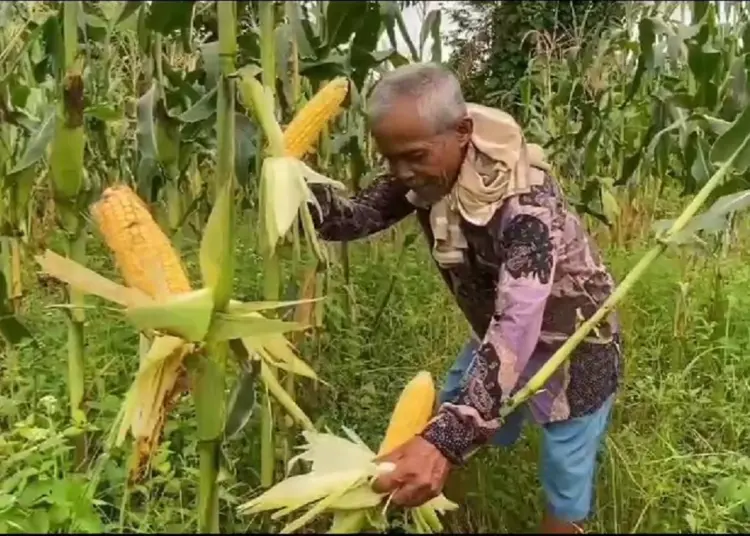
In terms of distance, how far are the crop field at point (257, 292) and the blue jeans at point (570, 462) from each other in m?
0.11

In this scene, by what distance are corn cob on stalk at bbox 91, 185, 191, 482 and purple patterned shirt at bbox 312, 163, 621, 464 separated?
1.29ft

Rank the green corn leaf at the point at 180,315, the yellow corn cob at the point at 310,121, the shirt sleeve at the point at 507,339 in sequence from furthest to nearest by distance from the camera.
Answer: the yellow corn cob at the point at 310,121 < the shirt sleeve at the point at 507,339 < the green corn leaf at the point at 180,315

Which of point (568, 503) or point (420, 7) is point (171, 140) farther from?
point (420, 7)

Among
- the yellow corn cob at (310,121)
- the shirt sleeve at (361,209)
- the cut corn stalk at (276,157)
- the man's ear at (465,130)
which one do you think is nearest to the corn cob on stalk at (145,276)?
the cut corn stalk at (276,157)

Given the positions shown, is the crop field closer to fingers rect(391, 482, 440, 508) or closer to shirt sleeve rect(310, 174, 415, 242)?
shirt sleeve rect(310, 174, 415, 242)

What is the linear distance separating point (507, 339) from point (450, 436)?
202 millimetres

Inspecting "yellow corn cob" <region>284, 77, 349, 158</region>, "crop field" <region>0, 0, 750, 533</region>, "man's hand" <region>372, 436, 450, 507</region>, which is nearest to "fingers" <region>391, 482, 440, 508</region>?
"man's hand" <region>372, 436, 450, 507</region>

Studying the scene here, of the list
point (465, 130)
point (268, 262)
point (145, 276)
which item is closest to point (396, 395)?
point (268, 262)

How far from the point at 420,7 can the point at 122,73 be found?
156 cm

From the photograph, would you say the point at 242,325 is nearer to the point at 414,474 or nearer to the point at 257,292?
the point at 414,474

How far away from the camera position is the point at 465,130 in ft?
6.41

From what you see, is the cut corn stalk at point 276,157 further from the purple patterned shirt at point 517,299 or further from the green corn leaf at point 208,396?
the purple patterned shirt at point 517,299

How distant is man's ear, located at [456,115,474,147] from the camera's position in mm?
1937

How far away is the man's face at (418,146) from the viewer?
186 centimetres
